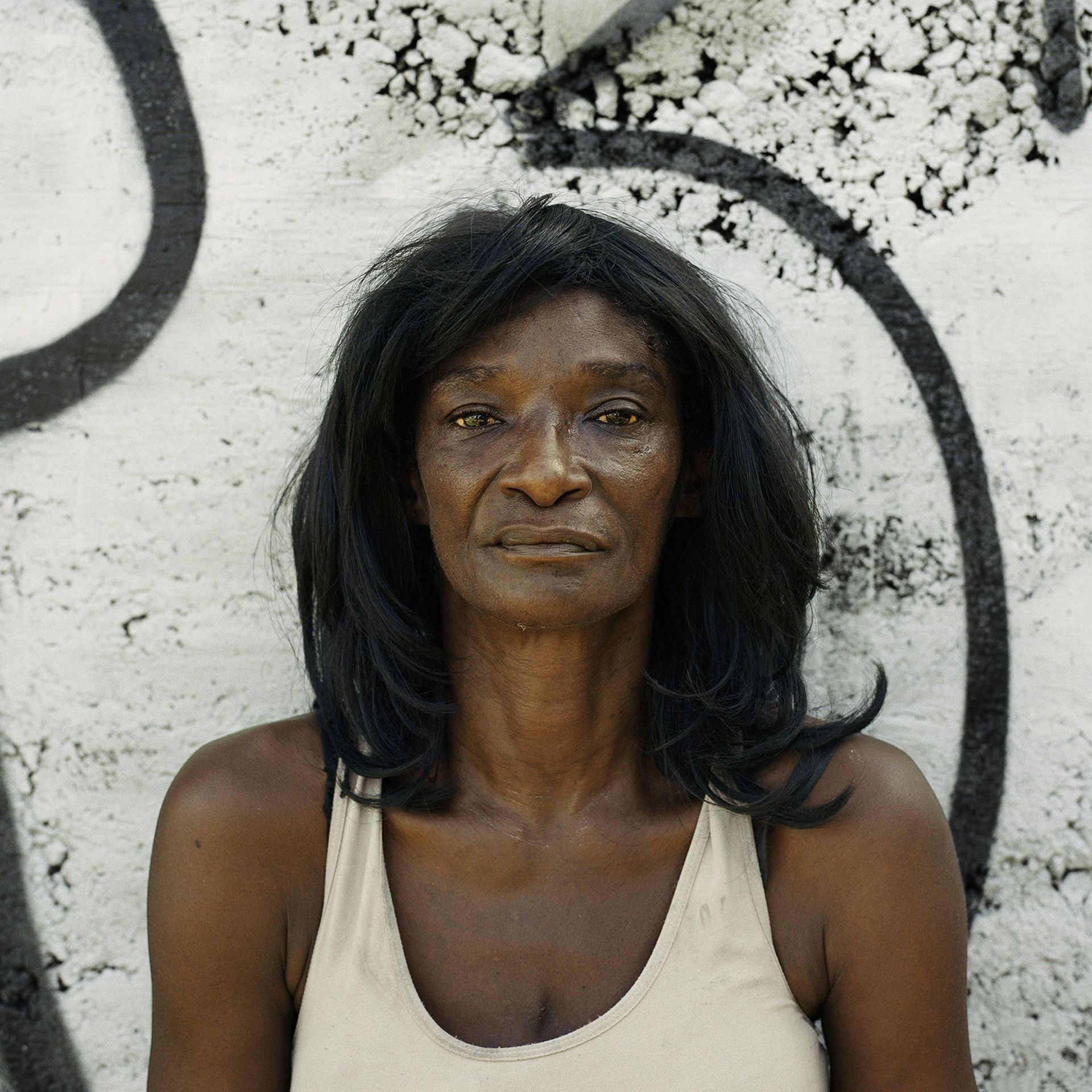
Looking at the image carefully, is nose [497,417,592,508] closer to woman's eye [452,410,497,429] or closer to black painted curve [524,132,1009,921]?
woman's eye [452,410,497,429]

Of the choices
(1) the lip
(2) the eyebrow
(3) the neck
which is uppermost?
(2) the eyebrow

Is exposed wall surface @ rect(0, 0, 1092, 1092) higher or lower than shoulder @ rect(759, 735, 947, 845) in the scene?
higher

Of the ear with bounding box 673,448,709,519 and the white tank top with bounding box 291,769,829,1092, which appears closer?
the white tank top with bounding box 291,769,829,1092

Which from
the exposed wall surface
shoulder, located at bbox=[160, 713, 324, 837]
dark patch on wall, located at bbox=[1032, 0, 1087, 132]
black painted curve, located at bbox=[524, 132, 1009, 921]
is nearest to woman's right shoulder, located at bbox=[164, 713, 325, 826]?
shoulder, located at bbox=[160, 713, 324, 837]

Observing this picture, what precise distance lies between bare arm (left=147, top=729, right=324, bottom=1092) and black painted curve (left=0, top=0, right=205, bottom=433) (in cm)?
73

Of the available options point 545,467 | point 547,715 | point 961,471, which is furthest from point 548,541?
point 961,471

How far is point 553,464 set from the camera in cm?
130

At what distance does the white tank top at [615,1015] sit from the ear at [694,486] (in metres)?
0.43

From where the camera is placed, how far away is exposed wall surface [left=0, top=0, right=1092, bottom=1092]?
1.78 meters

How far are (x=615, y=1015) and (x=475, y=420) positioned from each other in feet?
2.49

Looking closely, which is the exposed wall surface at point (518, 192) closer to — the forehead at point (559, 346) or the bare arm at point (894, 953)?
the bare arm at point (894, 953)

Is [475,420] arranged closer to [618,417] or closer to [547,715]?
[618,417]

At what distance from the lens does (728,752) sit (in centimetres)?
151

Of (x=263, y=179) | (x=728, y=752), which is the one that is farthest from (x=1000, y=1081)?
(x=263, y=179)
